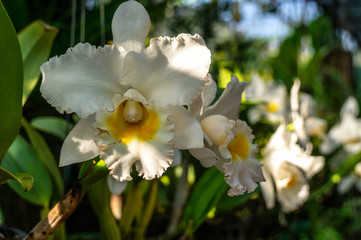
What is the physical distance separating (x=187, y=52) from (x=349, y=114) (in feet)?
4.12

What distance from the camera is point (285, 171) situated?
0.78 meters

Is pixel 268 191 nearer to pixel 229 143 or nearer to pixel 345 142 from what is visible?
pixel 229 143

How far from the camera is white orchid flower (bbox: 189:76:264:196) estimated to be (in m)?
0.48

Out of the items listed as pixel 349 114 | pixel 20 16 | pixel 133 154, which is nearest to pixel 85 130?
pixel 133 154

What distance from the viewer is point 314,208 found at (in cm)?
128

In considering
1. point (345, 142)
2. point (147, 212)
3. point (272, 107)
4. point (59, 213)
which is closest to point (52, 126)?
point (147, 212)

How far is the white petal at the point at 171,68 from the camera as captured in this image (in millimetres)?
442

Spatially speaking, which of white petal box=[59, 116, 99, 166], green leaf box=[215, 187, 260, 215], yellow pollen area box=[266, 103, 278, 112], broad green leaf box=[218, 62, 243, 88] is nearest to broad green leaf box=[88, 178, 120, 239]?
white petal box=[59, 116, 99, 166]

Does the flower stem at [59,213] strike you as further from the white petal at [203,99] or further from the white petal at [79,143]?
the white petal at [203,99]

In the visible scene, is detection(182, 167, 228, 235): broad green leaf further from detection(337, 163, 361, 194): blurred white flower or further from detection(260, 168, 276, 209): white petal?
detection(337, 163, 361, 194): blurred white flower

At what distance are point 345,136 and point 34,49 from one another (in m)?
1.15

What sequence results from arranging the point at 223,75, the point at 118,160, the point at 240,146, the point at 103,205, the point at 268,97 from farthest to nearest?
the point at 268,97
the point at 223,75
the point at 103,205
the point at 240,146
the point at 118,160

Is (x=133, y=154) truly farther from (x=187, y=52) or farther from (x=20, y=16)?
(x=20, y=16)

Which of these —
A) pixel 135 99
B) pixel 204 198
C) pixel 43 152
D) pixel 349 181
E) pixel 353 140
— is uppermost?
pixel 135 99
